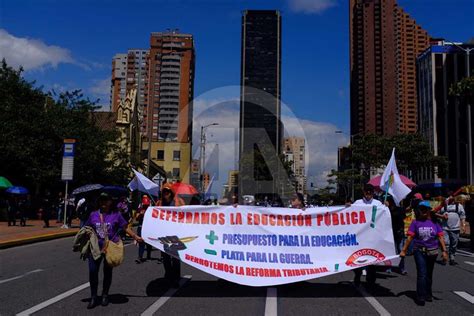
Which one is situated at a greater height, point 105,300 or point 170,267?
point 170,267

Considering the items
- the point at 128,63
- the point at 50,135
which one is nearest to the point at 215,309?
the point at 50,135

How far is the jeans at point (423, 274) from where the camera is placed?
778 centimetres

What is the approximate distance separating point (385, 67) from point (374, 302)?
408ft

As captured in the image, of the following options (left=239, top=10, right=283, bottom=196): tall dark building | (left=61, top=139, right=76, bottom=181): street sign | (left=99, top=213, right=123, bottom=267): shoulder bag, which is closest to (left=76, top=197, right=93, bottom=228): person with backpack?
(left=99, top=213, right=123, bottom=267): shoulder bag

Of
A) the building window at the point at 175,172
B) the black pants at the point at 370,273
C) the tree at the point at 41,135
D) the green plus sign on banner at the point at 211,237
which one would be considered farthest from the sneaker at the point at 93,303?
the building window at the point at 175,172

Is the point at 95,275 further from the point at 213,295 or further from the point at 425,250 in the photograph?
the point at 425,250

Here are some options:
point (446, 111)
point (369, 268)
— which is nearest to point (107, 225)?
point (369, 268)

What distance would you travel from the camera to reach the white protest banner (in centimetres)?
839

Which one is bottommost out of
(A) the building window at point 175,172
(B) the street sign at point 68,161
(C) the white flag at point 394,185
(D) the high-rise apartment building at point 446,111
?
(C) the white flag at point 394,185

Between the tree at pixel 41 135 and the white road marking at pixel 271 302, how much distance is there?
83.5ft

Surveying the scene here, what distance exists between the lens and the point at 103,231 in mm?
7430

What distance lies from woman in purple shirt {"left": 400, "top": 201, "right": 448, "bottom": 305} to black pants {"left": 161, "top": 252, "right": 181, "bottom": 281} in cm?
Answer: 424

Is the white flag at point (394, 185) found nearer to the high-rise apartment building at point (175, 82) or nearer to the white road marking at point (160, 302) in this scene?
the white road marking at point (160, 302)

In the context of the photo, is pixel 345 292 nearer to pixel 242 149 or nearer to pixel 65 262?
pixel 65 262
